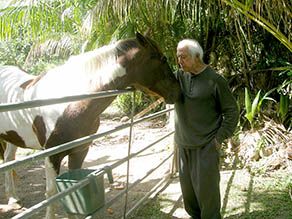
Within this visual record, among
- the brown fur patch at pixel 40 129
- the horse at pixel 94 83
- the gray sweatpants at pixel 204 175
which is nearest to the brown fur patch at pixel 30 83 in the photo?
the horse at pixel 94 83

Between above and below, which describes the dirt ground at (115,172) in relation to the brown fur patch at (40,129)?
below

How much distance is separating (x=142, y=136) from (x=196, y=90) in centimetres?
507

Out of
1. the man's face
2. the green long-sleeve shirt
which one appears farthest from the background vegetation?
the green long-sleeve shirt

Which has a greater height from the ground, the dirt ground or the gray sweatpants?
the gray sweatpants

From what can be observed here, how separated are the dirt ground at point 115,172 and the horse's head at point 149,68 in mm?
1082

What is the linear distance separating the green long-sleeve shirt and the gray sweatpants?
0.28 ft

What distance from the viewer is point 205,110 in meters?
2.28

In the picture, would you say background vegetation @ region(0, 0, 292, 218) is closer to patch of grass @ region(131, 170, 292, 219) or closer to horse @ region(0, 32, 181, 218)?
patch of grass @ region(131, 170, 292, 219)

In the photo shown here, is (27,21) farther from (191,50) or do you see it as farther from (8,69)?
(191,50)

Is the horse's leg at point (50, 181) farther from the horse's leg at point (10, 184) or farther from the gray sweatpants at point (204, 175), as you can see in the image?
the horse's leg at point (10, 184)

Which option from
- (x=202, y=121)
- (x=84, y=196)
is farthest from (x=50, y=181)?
(x=202, y=121)

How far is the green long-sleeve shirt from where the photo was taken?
2217 mm

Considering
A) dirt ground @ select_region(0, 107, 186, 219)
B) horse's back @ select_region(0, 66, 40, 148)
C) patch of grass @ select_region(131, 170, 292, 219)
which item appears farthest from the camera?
dirt ground @ select_region(0, 107, 186, 219)

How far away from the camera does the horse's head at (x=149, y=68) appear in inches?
95.3
